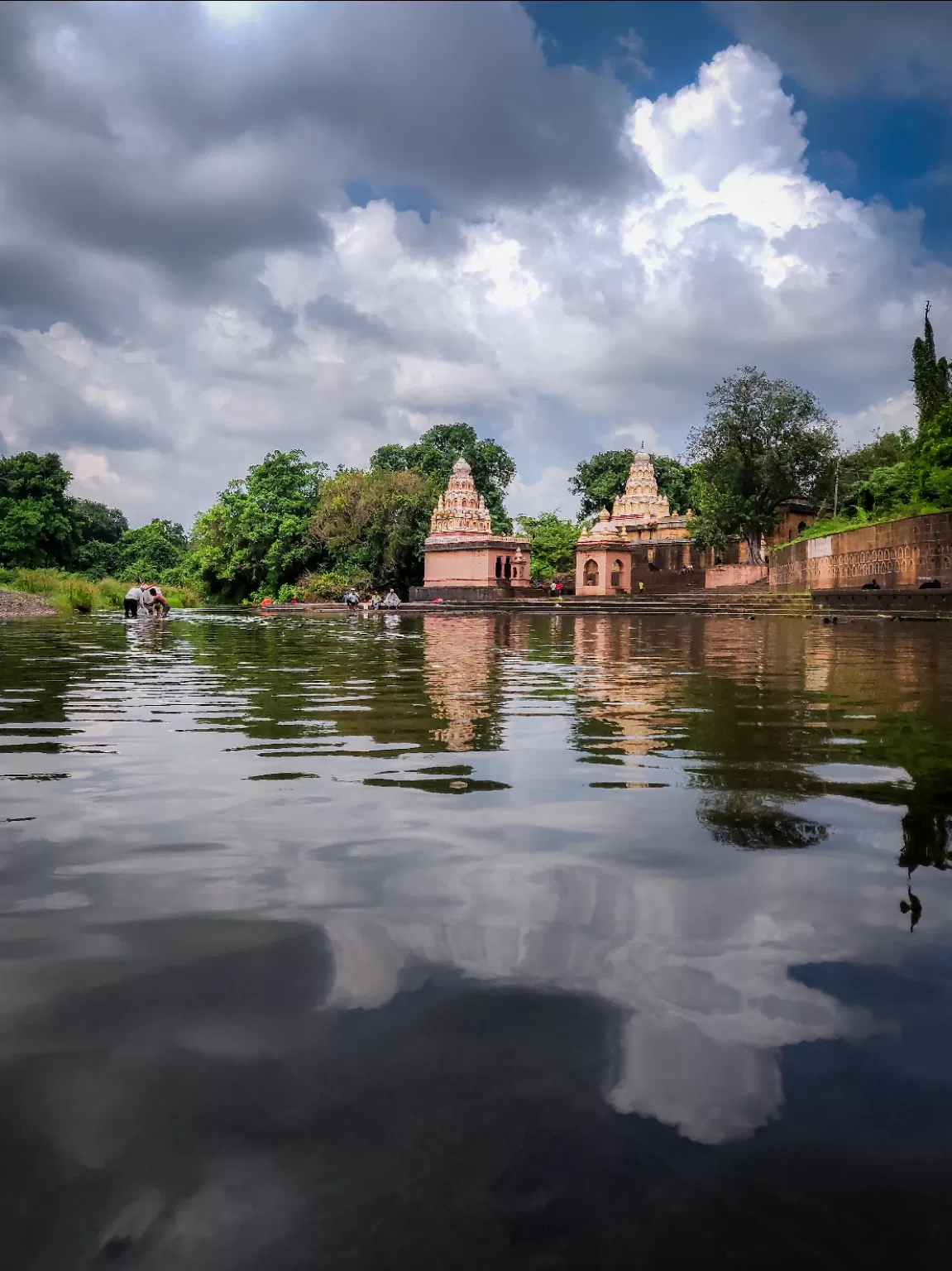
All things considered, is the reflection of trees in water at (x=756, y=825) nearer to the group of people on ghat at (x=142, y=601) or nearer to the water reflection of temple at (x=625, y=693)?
the water reflection of temple at (x=625, y=693)

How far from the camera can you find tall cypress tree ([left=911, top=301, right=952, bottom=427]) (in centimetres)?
3325

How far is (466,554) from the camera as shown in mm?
44531

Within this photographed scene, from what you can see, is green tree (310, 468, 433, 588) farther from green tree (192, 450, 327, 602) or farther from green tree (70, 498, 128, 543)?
green tree (70, 498, 128, 543)

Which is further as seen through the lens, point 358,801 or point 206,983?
point 358,801

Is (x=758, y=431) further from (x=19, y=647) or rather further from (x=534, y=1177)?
(x=534, y=1177)

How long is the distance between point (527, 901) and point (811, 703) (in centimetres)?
464

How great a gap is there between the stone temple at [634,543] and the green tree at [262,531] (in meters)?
15.4

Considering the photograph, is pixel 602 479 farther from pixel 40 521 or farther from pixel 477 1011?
pixel 477 1011

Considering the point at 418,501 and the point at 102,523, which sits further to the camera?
the point at 102,523

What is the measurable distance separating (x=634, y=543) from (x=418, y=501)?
11.3 metres

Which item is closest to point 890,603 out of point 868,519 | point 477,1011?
point 868,519

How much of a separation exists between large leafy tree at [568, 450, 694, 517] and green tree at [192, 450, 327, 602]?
2189 cm

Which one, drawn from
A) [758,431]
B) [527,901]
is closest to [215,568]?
[758,431]

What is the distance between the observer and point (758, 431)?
39.6m
